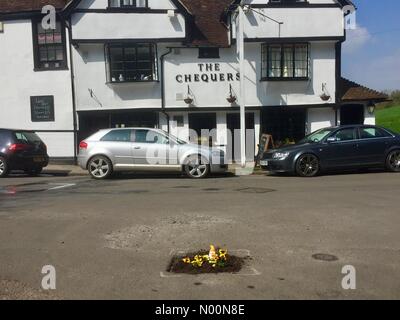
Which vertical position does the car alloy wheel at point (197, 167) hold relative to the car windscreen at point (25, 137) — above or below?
below

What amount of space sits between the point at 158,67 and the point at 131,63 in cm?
109

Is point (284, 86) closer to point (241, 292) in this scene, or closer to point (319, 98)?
point (319, 98)

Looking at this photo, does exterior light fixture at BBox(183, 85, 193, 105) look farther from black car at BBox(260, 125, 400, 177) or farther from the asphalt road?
the asphalt road

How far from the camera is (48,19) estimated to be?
19562mm

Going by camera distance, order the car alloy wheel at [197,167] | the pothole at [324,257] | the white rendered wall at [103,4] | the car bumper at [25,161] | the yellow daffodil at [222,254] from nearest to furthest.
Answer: the yellow daffodil at [222,254], the pothole at [324,257], the car alloy wheel at [197,167], the car bumper at [25,161], the white rendered wall at [103,4]

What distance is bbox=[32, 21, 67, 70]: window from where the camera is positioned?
65.3ft

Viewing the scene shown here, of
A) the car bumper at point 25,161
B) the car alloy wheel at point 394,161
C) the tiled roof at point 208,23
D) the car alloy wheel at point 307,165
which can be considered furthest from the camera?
the tiled roof at point 208,23

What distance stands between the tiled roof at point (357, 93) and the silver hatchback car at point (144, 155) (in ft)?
28.2

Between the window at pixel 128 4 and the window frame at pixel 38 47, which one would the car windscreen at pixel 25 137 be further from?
the window at pixel 128 4

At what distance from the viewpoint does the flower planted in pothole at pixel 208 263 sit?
18.0ft

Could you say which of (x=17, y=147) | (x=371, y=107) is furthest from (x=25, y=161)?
(x=371, y=107)

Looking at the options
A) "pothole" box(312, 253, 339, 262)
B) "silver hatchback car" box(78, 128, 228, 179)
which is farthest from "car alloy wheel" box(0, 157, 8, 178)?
"pothole" box(312, 253, 339, 262)

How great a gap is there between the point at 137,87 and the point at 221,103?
3447mm

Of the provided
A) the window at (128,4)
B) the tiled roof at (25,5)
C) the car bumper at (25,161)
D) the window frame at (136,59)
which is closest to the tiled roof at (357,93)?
the window frame at (136,59)
